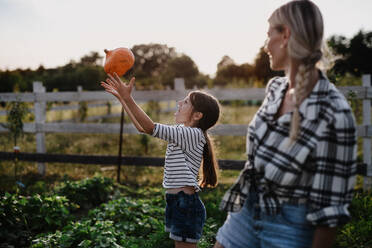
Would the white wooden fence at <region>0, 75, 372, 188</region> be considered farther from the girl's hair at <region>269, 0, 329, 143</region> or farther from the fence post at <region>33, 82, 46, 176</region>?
the girl's hair at <region>269, 0, 329, 143</region>

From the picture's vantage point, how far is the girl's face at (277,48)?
1429 millimetres

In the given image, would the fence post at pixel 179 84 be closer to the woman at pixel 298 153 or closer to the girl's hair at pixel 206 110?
the girl's hair at pixel 206 110

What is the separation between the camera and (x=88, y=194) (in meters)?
4.77

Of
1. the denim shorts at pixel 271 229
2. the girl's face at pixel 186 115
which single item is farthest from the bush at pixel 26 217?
the denim shorts at pixel 271 229

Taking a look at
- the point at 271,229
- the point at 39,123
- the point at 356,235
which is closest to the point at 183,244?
the point at 271,229

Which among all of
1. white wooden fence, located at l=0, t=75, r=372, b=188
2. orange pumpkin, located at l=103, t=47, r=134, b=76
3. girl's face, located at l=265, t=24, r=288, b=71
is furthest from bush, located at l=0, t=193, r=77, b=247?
girl's face, located at l=265, t=24, r=288, b=71

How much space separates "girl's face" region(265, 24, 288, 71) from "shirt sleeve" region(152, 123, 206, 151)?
777 mm

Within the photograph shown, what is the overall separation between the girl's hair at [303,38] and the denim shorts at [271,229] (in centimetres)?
29

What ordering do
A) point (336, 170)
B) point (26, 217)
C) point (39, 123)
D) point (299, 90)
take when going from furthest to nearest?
point (39, 123)
point (26, 217)
point (299, 90)
point (336, 170)

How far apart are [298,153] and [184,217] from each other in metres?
1.12

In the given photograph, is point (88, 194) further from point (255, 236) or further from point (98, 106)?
point (98, 106)

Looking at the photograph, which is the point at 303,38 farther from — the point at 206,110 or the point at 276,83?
the point at 206,110

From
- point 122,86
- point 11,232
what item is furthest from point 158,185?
point 122,86

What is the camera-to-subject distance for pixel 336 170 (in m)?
1.23
